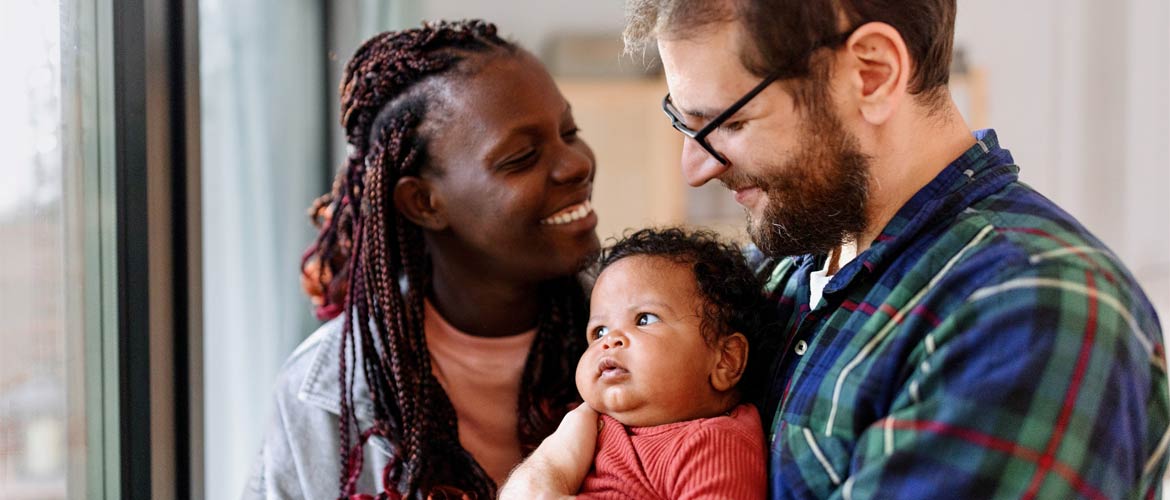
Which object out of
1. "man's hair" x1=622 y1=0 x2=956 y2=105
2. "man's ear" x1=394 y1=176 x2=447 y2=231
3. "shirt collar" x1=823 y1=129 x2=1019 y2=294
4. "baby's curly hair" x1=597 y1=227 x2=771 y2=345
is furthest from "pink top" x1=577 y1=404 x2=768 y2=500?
"man's ear" x1=394 y1=176 x2=447 y2=231

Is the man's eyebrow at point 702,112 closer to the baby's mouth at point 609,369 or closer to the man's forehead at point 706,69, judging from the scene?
the man's forehead at point 706,69

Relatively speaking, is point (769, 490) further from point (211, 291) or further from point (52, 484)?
point (211, 291)

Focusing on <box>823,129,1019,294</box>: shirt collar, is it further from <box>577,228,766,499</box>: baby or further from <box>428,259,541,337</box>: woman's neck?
<box>428,259,541,337</box>: woman's neck

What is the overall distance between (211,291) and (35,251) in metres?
0.78

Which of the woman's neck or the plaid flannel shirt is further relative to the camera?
the woman's neck

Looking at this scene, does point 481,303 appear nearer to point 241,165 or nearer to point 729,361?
point 729,361

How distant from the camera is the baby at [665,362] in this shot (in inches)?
54.0

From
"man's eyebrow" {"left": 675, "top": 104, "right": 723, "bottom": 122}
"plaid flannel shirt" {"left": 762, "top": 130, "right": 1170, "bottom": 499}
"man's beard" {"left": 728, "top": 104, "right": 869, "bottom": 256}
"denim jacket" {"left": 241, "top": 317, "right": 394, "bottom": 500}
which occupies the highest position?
"man's eyebrow" {"left": 675, "top": 104, "right": 723, "bottom": 122}

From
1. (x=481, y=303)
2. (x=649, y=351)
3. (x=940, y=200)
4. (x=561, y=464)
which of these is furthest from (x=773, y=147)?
(x=481, y=303)

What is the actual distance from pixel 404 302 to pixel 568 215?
0.32m

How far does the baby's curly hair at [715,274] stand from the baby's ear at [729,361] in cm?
1

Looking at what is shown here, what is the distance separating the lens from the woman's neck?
6.20 ft

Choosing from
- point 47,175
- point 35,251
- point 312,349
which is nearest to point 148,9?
point 47,175

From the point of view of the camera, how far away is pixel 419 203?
1854mm
